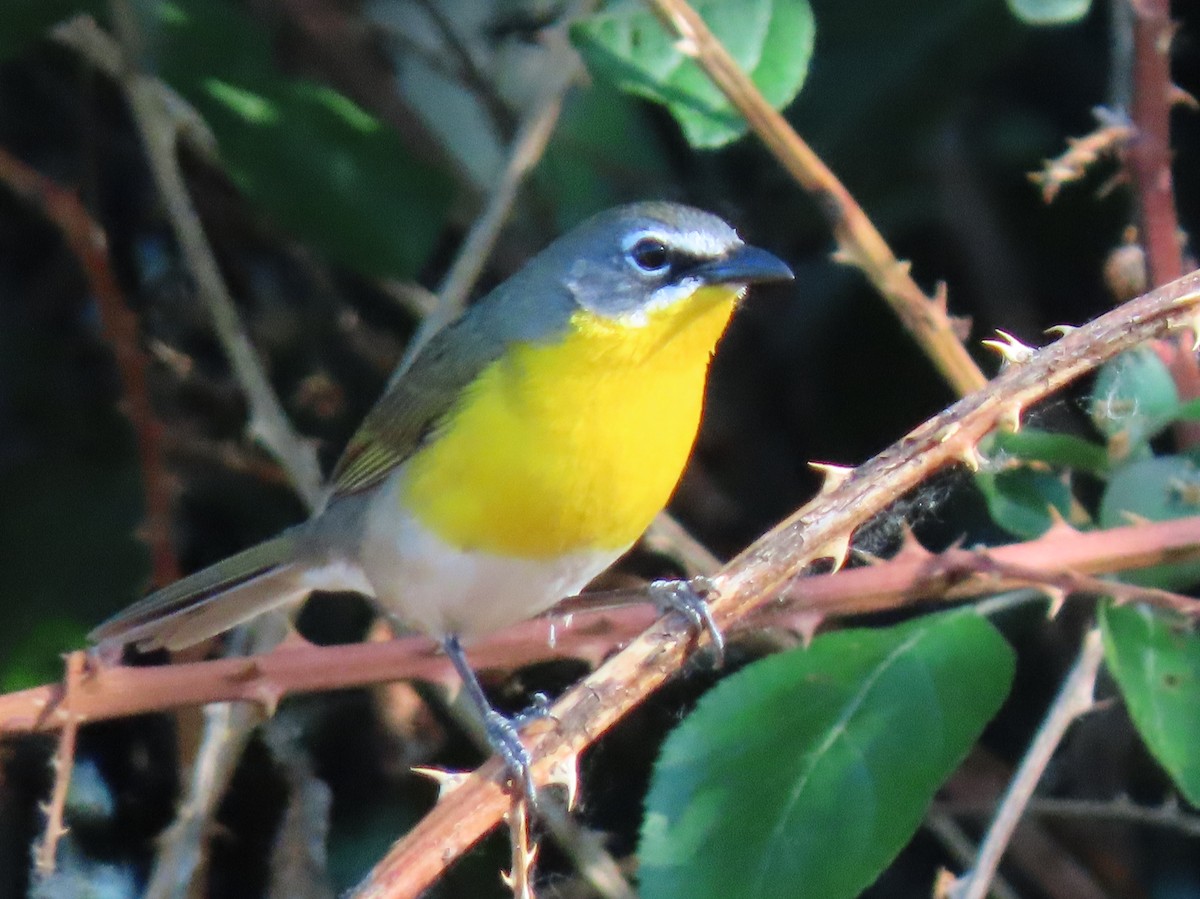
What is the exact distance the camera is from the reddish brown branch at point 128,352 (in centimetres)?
258

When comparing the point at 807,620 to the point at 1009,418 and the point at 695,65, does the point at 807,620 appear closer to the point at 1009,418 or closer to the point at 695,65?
the point at 1009,418

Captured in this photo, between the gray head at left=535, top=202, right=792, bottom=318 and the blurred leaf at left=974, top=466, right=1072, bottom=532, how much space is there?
0.44 metres

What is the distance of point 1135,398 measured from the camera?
2.05 metres

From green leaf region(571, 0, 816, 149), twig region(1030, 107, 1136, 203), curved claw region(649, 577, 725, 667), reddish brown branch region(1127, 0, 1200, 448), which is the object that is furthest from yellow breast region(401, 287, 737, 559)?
reddish brown branch region(1127, 0, 1200, 448)

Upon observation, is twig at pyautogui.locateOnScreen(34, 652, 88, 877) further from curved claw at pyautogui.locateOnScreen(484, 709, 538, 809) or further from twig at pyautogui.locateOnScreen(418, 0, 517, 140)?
twig at pyautogui.locateOnScreen(418, 0, 517, 140)

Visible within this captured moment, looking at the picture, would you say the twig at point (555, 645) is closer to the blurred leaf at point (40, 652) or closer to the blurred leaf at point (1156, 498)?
the blurred leaf at point (1156, 498)

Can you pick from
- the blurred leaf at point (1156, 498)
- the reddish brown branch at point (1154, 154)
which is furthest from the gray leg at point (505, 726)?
the reddish brown branch at point (1154, 154)

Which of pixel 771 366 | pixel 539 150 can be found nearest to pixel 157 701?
pixel 539 150

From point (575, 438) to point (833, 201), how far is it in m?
0.49

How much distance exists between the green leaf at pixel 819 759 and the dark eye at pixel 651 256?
0.68m

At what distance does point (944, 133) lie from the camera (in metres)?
3.28

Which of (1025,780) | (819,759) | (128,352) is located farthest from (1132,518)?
(128,352)

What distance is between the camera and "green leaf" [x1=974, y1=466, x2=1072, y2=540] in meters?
2.10

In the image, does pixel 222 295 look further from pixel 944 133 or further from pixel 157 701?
pixel 944 133
